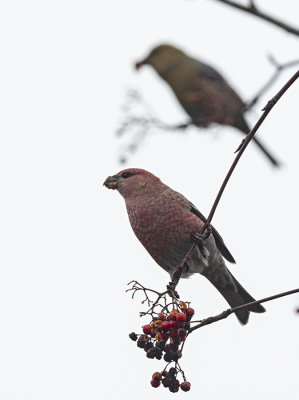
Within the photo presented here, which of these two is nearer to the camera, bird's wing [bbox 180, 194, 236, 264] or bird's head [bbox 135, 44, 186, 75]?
bird's wing [bbox 180, 194, 236, 264]

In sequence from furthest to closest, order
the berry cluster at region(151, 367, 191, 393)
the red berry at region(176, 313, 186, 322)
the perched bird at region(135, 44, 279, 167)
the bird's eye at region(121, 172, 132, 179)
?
the bird's eye at region(121, 172, 132, 179) → the perched bird at region(135, 44, 279, 167) → the red berry at region(176, 313, 186, 322) → the berry cluster at region(151, 367, 191, 393)

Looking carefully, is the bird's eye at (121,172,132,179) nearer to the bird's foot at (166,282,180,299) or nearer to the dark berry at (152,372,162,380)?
the bird's foot at (166,282,180,299)

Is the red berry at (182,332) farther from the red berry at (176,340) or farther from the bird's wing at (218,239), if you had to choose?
the bird's wing at (218,239)

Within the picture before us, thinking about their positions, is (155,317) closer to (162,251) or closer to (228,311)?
(228,311)

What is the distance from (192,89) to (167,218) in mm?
1060

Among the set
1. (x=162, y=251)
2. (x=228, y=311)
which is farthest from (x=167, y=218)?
(x=228, y=311)

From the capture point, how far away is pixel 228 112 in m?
2.92

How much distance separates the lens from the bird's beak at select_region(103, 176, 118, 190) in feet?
17.0

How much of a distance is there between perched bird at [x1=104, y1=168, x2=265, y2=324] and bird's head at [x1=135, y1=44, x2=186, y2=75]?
0.98 meters

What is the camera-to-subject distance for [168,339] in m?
2.95

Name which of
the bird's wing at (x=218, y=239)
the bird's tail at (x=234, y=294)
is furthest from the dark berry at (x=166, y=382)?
the bird's tail at (x=234, y=294)

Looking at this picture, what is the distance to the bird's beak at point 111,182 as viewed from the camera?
5168mm

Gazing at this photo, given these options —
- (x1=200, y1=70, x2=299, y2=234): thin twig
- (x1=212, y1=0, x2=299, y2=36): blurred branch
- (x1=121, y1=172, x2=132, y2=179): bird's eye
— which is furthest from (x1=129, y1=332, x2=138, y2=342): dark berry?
(x1=121, y1=172, x2=132, y2=179): bird's eye

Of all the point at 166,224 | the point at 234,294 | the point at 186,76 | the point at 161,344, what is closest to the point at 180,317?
the point at 161,344
